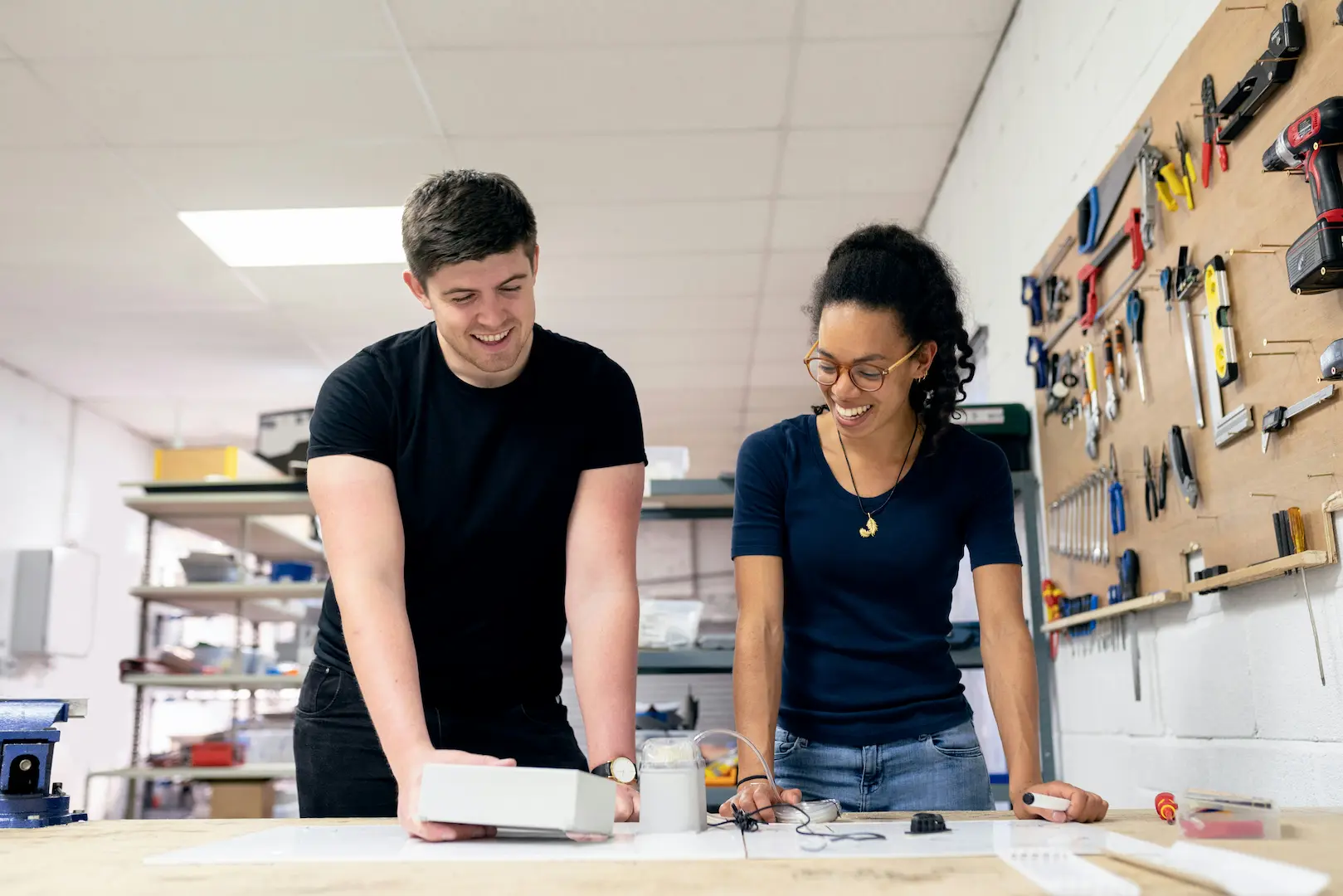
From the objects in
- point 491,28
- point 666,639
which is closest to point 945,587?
point 666,639

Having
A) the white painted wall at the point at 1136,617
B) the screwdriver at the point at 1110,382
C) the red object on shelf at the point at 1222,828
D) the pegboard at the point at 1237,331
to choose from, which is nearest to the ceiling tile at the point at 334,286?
the white painted wall at the point at 1136,617

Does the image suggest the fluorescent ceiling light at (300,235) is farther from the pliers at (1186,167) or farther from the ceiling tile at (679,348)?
the pliers at (1186,167)

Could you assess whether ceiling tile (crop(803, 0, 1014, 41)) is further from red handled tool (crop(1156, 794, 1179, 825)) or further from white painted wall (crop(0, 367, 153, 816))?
white painted wall (crop(0, 367, 153, 816))

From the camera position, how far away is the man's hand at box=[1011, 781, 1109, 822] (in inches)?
42.1

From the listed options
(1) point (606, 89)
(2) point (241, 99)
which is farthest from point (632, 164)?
(2) point (241, 99)

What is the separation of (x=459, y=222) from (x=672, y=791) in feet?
2.09

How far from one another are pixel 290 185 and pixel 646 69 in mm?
1334

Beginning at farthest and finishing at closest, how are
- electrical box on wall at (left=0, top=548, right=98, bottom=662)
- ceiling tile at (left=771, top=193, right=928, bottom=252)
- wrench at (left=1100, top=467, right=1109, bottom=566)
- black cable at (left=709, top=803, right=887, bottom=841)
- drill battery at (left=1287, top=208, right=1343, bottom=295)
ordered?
electrical box on wall at (left=0, top=548, right=98, bottom=662) → ceiling tile at (left=771, top=193, right=928, bottom=252) → wrench at (left=1100, top=467, right=1109, bottom=566) → drill battery at (left=1287, top=208, right=1343, bottom=295) → black cable at (left=709, top=803, right=887, bottom=841)

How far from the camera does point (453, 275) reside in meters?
1.25

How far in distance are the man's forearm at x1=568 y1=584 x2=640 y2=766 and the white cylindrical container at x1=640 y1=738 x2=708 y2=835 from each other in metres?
0.22

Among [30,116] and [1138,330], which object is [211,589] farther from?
[1138,330]

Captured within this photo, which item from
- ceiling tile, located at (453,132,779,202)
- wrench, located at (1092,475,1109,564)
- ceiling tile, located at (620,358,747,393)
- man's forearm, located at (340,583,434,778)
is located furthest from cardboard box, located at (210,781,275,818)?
man's forearm, located at (340,583,434,778)

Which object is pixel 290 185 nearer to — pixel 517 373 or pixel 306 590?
pixel 306 590

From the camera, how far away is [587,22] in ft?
9.08
